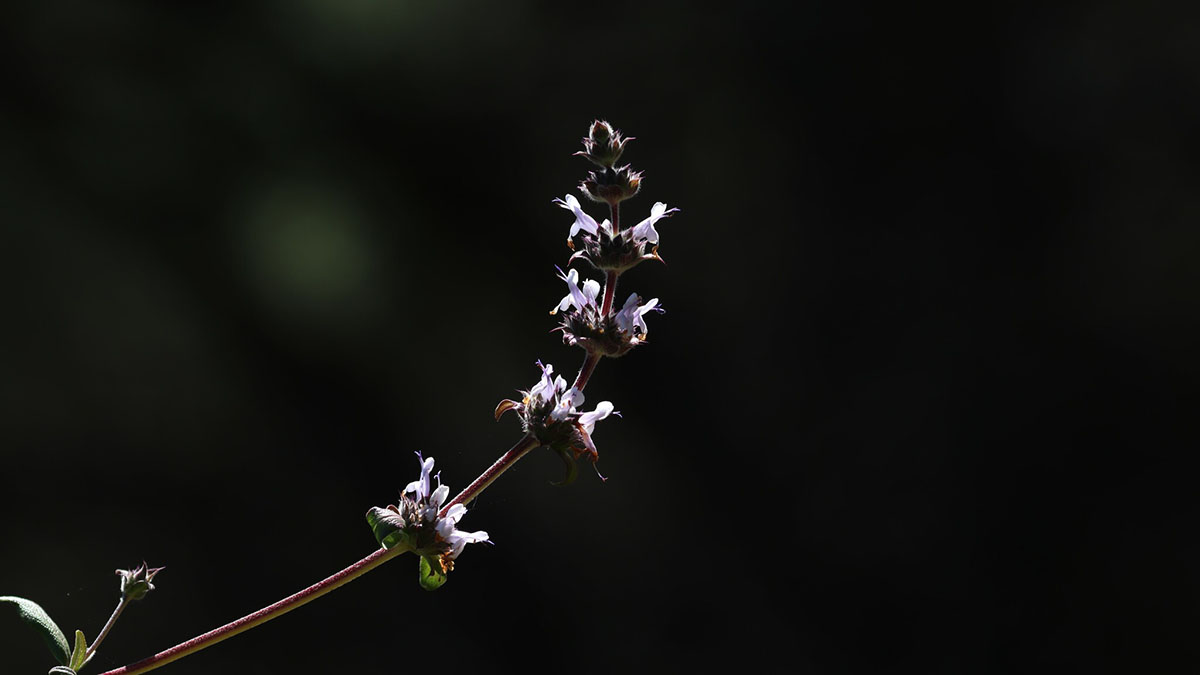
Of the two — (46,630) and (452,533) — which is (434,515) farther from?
(46,630)

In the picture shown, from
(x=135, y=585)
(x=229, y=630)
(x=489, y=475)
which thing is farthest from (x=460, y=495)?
(x=135, y=585)

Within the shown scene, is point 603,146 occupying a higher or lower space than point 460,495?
higher

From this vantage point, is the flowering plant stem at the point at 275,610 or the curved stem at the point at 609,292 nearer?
the flowering plant stem at the point at 275,610

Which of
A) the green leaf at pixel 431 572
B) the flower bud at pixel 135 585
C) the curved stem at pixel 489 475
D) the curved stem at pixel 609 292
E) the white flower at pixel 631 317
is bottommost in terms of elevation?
the curved stem at pixel 489 475

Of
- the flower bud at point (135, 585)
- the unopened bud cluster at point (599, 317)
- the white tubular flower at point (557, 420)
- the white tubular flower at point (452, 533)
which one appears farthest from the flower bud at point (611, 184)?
the flower bud at point (135, 585)

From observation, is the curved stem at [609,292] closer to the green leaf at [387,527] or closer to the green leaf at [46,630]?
the green leaf at [387,527]

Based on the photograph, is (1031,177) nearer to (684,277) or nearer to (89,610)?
(684,277)
